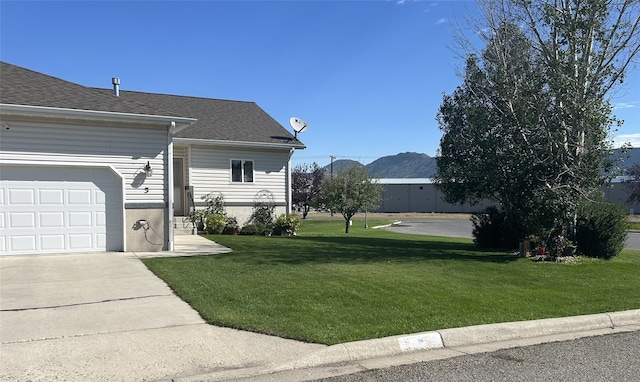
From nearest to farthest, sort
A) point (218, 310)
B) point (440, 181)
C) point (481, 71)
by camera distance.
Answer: point (218, 310) → point (481, 71) → point (440, 181)

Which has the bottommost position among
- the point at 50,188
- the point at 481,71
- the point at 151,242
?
the point at 151,242

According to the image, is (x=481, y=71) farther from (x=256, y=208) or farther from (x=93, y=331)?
(x=93, y=331)

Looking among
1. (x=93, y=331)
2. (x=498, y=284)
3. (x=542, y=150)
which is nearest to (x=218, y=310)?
(x=93, y=331)

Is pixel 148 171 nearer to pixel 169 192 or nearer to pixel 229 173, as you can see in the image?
pixel 169 192

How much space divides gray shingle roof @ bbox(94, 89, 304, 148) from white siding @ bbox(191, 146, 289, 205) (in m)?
0.55

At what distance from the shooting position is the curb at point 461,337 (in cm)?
523

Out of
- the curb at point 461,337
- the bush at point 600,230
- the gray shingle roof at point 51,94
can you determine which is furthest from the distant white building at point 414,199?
the curb at point 461,337

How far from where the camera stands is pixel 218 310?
6766 mm

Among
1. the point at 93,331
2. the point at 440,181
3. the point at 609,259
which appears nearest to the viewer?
the point at 93,331

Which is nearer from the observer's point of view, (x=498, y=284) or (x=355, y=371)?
(x=355, y=371)

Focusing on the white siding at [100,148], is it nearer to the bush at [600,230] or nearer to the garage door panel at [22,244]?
the garage door panel at [22,244]

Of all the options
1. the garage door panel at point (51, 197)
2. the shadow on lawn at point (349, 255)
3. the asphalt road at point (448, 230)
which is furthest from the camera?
the asphalt road at point (448, 230)

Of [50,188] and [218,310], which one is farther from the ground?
[50,188]

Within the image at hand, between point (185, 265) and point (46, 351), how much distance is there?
5.44 meters
